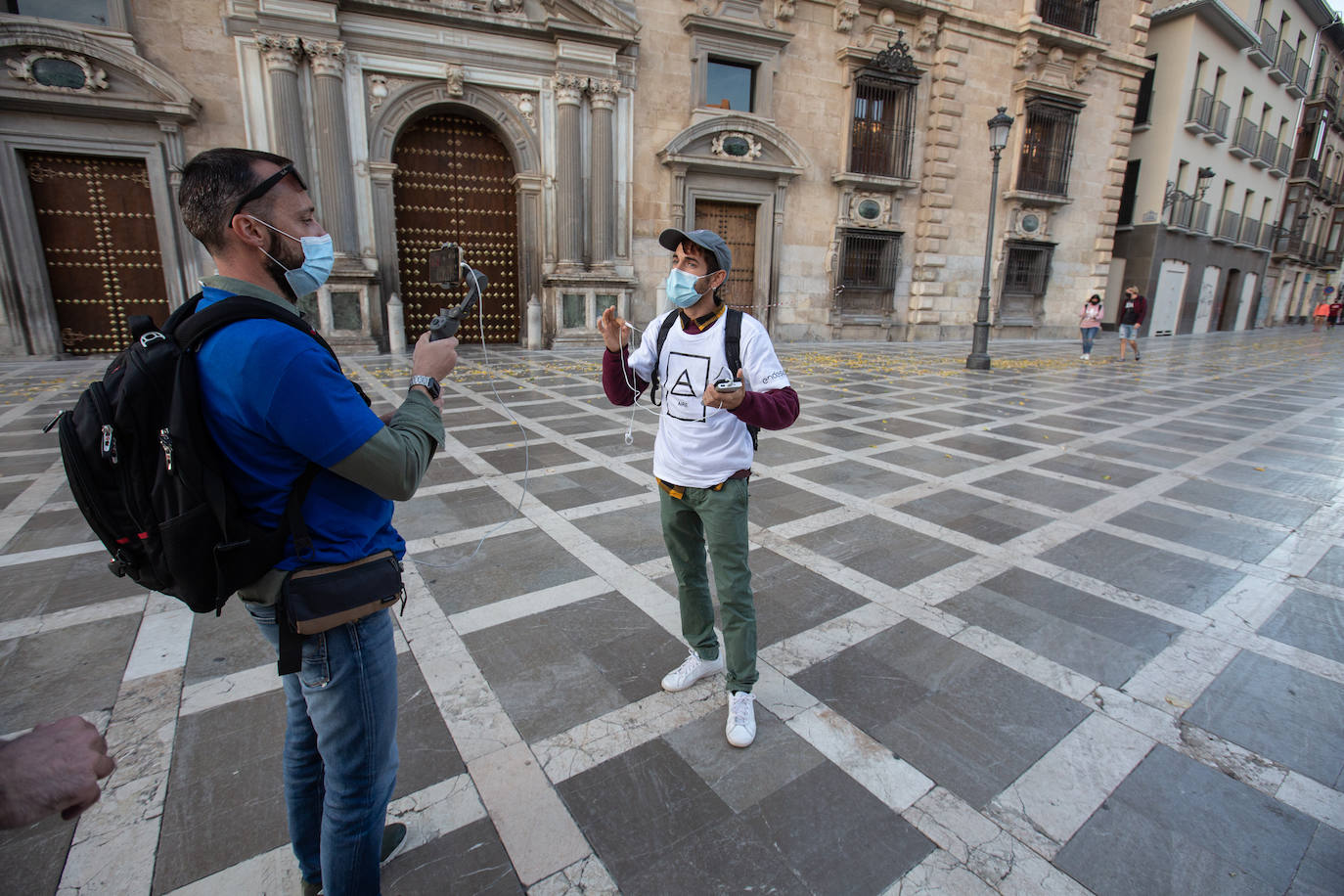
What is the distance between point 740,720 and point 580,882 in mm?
794

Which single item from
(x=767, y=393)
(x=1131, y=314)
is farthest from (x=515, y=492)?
(x=1131, y=314)

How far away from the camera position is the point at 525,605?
3.32 meters

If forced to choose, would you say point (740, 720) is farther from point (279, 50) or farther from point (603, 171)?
point (279, 50)

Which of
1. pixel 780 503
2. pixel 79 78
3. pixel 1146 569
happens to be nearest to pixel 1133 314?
pixel 1146 569

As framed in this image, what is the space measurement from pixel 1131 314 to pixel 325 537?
58.6 ft

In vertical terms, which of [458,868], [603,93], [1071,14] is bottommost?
[458,868]

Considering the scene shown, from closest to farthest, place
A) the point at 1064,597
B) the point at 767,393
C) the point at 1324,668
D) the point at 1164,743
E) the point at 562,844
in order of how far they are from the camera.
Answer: the point at 562,844
the point at 767,393
the point at 1164,743
the point at 1324,668
the point at 1064,597

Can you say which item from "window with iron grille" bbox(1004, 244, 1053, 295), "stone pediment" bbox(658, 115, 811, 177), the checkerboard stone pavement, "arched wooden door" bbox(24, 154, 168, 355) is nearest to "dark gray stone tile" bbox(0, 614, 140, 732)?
the checkerboard stone pavement

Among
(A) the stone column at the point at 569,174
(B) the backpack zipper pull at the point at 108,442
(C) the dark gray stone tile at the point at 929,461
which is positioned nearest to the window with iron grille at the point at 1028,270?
(A) the stone column at the point at 569,174

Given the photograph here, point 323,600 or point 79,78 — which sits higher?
point 79,78

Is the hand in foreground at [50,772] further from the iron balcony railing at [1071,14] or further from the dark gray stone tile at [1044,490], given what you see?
the iron balcony railing at [1071,14]

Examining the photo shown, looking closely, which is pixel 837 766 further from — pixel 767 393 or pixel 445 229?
pixel 445 229

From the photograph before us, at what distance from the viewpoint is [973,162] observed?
59.1 ft

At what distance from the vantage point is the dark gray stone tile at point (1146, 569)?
3584 mm
